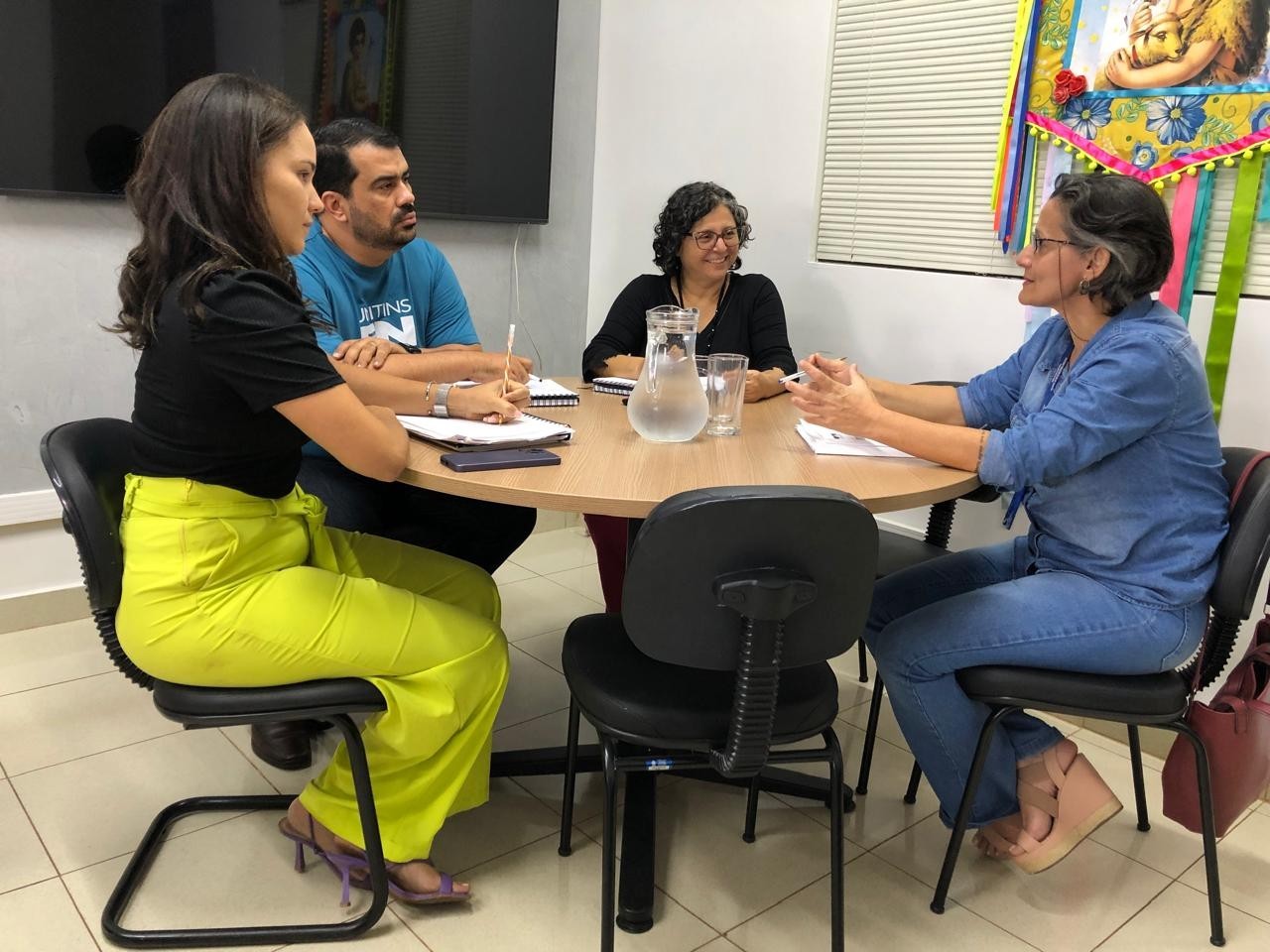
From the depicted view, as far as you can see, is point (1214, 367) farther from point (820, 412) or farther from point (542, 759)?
point (542, 759)

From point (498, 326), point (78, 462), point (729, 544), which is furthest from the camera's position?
point (498, 326)

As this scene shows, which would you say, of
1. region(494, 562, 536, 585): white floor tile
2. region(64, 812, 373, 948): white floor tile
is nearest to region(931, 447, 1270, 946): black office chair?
region(64, 812, 373, 948): white floor tile

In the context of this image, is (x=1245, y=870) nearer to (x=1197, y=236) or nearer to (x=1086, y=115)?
(x=1197, y=236)

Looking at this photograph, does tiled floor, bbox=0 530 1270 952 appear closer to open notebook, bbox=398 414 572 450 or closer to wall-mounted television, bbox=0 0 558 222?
open notebook, bbox=398 414 572 450

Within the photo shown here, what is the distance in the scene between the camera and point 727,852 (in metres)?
1.90

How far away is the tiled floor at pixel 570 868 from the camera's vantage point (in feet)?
5.45

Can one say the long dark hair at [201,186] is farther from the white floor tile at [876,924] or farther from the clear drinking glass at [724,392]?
the white floor tile at [876,924]

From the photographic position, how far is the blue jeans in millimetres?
1594

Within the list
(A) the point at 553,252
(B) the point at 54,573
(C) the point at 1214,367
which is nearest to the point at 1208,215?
(C) the point at 1214,367

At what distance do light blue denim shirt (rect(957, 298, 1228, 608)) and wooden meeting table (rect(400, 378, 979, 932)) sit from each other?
16 cm

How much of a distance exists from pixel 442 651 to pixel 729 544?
0.57 m

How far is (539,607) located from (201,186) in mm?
1942

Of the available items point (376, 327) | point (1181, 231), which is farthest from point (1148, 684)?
point (376, 327)

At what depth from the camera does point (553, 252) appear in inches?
144
